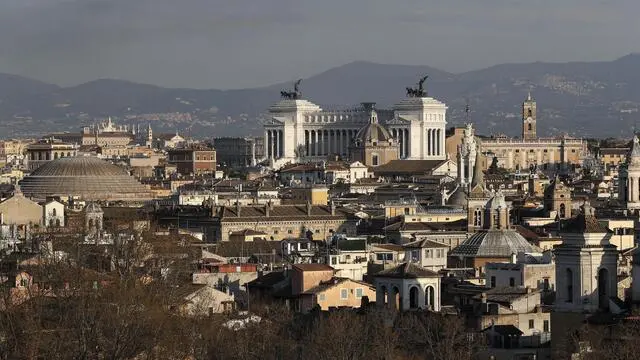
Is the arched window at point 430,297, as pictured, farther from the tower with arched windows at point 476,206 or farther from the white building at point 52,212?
the white building at point 52,212

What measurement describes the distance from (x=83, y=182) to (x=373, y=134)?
4965 cm

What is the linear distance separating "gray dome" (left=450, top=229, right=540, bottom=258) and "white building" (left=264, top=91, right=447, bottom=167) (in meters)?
109

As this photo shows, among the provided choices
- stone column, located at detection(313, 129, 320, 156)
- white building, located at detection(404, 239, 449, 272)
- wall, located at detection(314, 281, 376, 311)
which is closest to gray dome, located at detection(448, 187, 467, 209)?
white building, located at detection(404, 239, 449, 272)

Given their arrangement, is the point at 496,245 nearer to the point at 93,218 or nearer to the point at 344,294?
the point at 344,294

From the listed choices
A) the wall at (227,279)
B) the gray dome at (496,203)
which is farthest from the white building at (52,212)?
the wall at (227,279)

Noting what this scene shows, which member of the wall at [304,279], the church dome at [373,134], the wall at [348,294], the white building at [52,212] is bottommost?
the wall at [348,294]

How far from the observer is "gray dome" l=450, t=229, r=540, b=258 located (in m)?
63.8

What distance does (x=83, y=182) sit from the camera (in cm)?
11906

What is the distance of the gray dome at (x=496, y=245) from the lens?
6381 centimetres

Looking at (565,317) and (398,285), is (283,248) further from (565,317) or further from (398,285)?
(565,317)

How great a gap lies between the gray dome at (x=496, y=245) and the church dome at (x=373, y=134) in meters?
97.0

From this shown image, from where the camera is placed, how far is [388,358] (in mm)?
40625

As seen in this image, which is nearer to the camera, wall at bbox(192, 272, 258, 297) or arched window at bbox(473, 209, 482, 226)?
wall at bbox(192, 272, 258, 297)

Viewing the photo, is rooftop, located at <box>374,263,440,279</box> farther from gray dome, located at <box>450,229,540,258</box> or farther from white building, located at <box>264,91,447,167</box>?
white building, located at <box>264,91,447,167</box>
